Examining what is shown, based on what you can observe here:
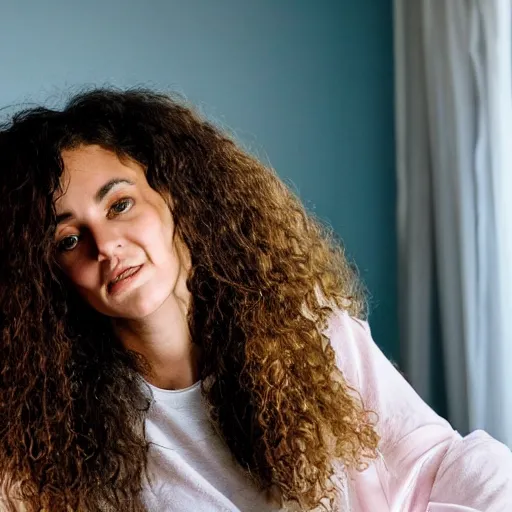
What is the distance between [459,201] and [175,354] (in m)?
0.86

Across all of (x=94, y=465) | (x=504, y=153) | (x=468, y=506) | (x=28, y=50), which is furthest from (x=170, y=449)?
(x=28, y=50)

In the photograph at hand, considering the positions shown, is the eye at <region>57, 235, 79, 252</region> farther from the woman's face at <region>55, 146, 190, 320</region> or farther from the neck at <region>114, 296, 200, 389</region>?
the neck at <region>114, 296, 200, 389</region>

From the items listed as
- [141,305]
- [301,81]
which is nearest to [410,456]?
[141,305]

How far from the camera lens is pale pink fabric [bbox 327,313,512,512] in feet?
4.45

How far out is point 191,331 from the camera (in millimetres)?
1471

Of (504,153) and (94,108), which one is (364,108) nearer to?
(504,153)

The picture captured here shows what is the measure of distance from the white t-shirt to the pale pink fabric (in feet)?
0.58

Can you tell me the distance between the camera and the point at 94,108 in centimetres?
146

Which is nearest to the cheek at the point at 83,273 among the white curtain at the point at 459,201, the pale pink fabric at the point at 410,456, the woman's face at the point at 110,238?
the woman's face at the point at 110,238

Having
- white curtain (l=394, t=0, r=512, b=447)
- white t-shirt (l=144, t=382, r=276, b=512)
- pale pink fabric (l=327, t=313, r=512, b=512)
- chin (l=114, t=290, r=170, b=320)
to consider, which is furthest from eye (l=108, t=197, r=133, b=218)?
Answer: white curtain (l=394, t=0, r=512, b=447)

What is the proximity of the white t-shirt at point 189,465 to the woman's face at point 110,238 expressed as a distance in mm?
166

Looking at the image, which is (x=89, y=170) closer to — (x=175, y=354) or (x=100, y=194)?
(x=100, y=194)

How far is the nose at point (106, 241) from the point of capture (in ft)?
4.35

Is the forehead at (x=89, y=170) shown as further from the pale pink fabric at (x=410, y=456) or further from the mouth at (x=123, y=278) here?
the pale pink fabric at (x=410, y=456)
